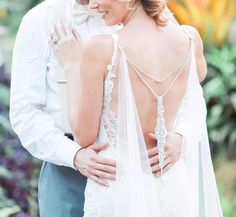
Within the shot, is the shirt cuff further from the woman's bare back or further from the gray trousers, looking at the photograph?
the woman's bare back

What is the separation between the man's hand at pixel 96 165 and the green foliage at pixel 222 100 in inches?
128

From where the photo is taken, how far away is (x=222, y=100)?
6.58 meters

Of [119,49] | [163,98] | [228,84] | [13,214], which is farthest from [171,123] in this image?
[228,84]

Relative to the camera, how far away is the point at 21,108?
345 cm

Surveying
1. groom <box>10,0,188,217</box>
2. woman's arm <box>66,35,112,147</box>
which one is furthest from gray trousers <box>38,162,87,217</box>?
woman's arm <box>66,35,112,147</box>

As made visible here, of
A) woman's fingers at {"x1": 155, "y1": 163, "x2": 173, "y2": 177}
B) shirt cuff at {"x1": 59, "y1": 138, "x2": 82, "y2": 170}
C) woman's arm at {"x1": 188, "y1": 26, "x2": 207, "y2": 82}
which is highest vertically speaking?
woman's arm at {"x1": 188, "y1": 26, "x2": 207, "y2": 82}

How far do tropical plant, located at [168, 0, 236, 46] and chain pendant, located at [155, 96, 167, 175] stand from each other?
3542 mm

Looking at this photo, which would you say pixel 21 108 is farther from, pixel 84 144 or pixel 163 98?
pixel 163 98

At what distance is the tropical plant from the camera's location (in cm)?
676

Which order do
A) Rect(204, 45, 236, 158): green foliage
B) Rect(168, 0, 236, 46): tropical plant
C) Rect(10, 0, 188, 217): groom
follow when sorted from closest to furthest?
1. Rect(10, 0, 188, 217): groom
2. Rect(204, 45, 236, 158): green foliage
3. Rect(168, 0, 236, 46): tropical plant

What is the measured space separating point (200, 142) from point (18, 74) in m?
0.72

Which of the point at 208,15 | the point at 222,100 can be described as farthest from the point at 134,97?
the point at 208,15

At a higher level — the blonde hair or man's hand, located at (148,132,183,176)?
the blonde hair

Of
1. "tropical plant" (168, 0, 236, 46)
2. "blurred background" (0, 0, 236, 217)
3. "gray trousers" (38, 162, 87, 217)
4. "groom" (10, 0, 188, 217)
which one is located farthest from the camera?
"tropical plant" (168, 0, 236, 46)
